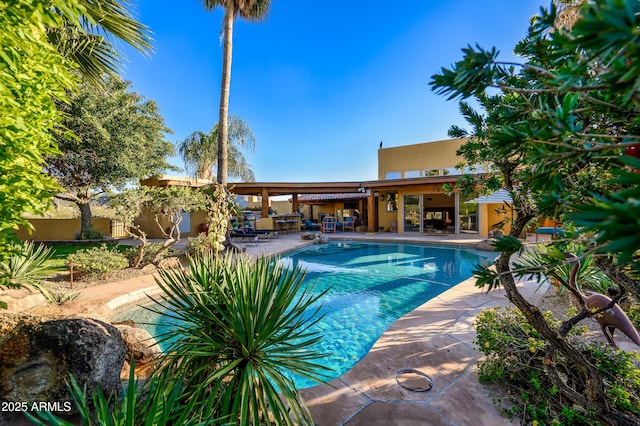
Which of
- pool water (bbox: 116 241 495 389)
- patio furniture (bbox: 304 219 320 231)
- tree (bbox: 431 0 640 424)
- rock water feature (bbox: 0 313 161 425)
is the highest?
tree (bbox: 431 0 640 424)

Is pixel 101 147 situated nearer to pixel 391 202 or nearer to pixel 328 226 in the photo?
pixel 328 226

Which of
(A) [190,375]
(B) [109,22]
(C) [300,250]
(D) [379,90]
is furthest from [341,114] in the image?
(A) [190,375]

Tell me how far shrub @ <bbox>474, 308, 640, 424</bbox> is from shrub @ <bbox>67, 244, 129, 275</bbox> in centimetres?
919

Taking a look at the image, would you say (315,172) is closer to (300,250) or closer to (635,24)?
A: (300,250)

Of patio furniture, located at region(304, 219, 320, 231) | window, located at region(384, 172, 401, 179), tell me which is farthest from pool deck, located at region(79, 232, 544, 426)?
window, located at region(384, 172, 401, 179)

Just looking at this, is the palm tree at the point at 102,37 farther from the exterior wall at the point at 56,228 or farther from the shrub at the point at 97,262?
the exterior wall at the point at 56,228

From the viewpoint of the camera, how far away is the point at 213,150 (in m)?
23.1

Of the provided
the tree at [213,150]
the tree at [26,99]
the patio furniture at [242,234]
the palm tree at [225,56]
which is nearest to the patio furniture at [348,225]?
the patio furniture at [242,234]

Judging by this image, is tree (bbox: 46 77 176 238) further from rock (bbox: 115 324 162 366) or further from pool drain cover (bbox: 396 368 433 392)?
pool drain cover (bbox: 396 368 433 392)

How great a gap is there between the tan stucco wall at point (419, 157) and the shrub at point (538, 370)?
1902 centimetres

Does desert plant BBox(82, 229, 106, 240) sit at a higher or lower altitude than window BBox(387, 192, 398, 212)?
lower

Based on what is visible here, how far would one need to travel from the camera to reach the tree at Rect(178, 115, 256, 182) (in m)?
23.1

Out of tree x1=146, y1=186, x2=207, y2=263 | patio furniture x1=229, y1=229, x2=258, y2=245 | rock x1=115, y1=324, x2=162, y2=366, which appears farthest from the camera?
patio furniture x1=229, y1=229, x2=258, y2=245

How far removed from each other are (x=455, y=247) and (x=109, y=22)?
15341mm
